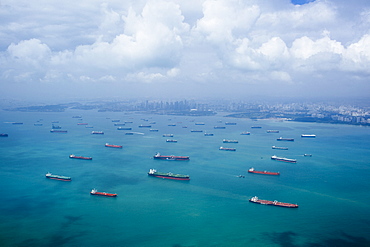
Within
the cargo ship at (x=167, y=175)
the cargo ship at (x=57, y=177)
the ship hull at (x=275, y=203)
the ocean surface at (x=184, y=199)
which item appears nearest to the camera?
the ocean surface at (x=184, y=199)

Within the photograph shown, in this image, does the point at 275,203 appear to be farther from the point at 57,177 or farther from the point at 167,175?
the point at 57,177

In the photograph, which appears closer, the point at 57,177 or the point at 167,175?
the point at 57,177

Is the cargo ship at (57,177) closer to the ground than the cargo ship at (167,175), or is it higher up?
closer to the ground

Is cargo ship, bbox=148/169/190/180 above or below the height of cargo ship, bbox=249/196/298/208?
above

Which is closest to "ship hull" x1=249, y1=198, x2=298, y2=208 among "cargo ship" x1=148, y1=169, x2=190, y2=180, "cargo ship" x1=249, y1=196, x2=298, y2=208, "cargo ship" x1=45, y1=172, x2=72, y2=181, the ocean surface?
"cargo ship" x1=249, y1=196, x2=298, y2=208

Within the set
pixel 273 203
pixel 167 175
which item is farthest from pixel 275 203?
pixel 167 175

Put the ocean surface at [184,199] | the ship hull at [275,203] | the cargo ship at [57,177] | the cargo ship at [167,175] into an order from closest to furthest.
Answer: the ocean surface at [184,199]
the ship hull at [275,203]
the cargo ship at [57,177]
the cargo ship at [167,175]

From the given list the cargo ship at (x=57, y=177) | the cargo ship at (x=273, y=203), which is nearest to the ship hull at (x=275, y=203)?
the cargo ship at (x=273, y=203)

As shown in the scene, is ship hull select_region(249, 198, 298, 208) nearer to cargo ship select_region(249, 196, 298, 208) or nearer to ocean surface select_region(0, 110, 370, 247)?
cargo ship select_region(249, 196, 298, 208)

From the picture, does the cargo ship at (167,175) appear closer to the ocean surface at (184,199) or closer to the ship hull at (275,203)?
the ocean surface at (184,199)

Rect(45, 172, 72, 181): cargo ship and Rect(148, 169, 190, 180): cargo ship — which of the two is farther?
Rect(148, 169, 190, 180): cargo ship
